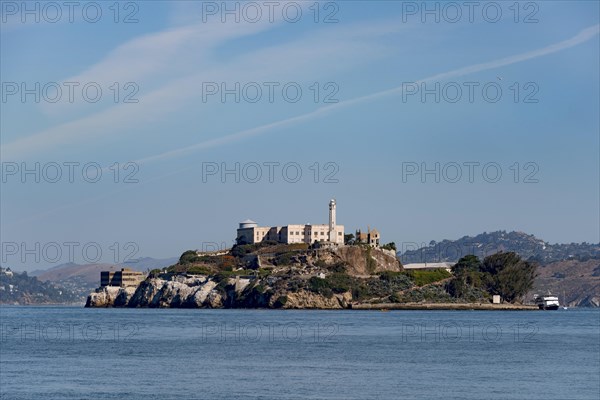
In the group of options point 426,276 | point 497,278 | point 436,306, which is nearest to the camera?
point 436,306

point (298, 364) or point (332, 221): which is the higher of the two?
point (332, 221)

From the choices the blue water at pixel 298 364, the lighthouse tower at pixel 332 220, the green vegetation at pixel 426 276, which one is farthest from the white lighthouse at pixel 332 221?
the blue water at pixel 298 364

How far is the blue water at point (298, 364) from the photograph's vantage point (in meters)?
45.8

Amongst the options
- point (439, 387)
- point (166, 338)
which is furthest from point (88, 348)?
point (439, 387)

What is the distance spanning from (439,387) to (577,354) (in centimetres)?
2330

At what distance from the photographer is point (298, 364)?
2265 inches

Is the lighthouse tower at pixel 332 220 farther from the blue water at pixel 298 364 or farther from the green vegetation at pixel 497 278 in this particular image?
the blue water at pixel 298 364

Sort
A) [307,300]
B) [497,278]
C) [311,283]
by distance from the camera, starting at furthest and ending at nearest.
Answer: [497,278], [311,283], [307,300]

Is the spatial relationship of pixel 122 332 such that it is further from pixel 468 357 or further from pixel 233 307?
pixel 233 307

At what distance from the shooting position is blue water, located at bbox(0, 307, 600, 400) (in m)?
45.8

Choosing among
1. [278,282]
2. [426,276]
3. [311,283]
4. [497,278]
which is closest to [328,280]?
[311,283]

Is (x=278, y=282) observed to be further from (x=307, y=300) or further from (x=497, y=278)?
(x=497, y=278)

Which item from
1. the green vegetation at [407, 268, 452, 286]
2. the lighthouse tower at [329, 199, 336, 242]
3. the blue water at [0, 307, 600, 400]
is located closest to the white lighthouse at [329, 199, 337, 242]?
the lighthouse tower at [329, 199, 336, 242]

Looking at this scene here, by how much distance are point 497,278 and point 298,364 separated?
131m
